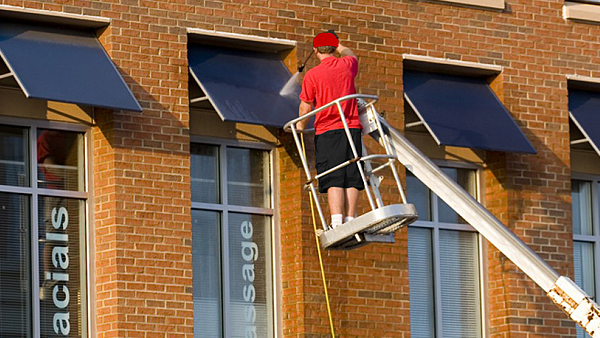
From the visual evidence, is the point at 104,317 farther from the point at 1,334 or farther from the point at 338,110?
the point at 338,110

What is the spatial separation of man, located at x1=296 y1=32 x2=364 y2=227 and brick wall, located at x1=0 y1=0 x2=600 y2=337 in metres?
2.09

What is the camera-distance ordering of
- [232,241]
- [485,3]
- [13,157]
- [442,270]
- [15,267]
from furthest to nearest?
[485,3] → [442,270] → [232,241] → [13,157] → [15,267]

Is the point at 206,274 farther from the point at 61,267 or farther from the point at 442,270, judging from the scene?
the point at 442,270

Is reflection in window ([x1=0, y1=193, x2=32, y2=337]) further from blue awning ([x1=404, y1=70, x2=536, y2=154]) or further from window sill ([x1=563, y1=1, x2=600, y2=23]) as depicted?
window sill ([x1=563, y1=1, x2=600, y2=23])

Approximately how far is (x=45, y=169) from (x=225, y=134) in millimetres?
2178

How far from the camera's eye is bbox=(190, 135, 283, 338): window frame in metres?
16.4

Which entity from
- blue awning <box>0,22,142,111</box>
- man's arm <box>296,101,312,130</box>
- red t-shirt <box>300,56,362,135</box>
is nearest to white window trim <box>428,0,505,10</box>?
red t-shirt <box>300,56,362,135</box>

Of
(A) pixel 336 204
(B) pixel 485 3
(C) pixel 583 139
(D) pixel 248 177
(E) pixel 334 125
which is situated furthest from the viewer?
(C) pixel 583 139

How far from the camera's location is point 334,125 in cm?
1419

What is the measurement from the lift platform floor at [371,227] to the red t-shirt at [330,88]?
3.55ft

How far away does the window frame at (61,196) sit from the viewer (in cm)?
1519

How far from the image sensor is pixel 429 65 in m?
18.1

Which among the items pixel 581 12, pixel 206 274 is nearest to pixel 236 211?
pixel 206 274

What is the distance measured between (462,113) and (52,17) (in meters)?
5.09
